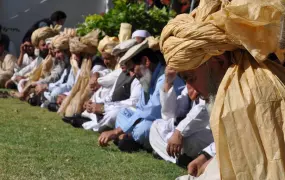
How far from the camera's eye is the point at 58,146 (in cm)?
696

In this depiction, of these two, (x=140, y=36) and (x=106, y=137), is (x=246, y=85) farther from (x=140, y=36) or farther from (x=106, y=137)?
(x=140, y=36)

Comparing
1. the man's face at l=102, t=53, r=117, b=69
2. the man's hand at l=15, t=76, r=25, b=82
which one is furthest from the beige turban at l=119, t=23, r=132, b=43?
the man's hand at l=15, t=76, r=25, b=82

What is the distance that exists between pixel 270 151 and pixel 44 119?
707 cm

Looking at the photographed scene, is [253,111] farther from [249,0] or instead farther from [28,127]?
[28,127]

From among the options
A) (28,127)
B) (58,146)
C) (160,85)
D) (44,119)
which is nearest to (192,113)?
(160,85)

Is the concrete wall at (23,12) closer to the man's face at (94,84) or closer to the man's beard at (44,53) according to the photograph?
the man's beard at (44,53)

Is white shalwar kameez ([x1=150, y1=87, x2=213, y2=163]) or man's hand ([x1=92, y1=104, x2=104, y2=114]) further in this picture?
man's hand ([x1=92, y1=104, x2=104, y2=114])

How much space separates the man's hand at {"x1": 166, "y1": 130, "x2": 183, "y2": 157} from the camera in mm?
5883

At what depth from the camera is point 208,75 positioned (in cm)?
297

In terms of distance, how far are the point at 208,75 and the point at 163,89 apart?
344 cm

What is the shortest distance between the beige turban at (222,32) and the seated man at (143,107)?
3746mm

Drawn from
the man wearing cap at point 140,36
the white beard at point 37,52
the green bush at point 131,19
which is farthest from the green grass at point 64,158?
the white beard at point 37,52

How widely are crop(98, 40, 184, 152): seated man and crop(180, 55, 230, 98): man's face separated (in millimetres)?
3604

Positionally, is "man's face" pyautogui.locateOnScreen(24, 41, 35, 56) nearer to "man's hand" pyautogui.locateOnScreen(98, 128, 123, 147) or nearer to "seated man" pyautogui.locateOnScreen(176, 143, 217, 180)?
"man's hand" pyautogui.locateOnScreen(98, 128, 123, 147)
